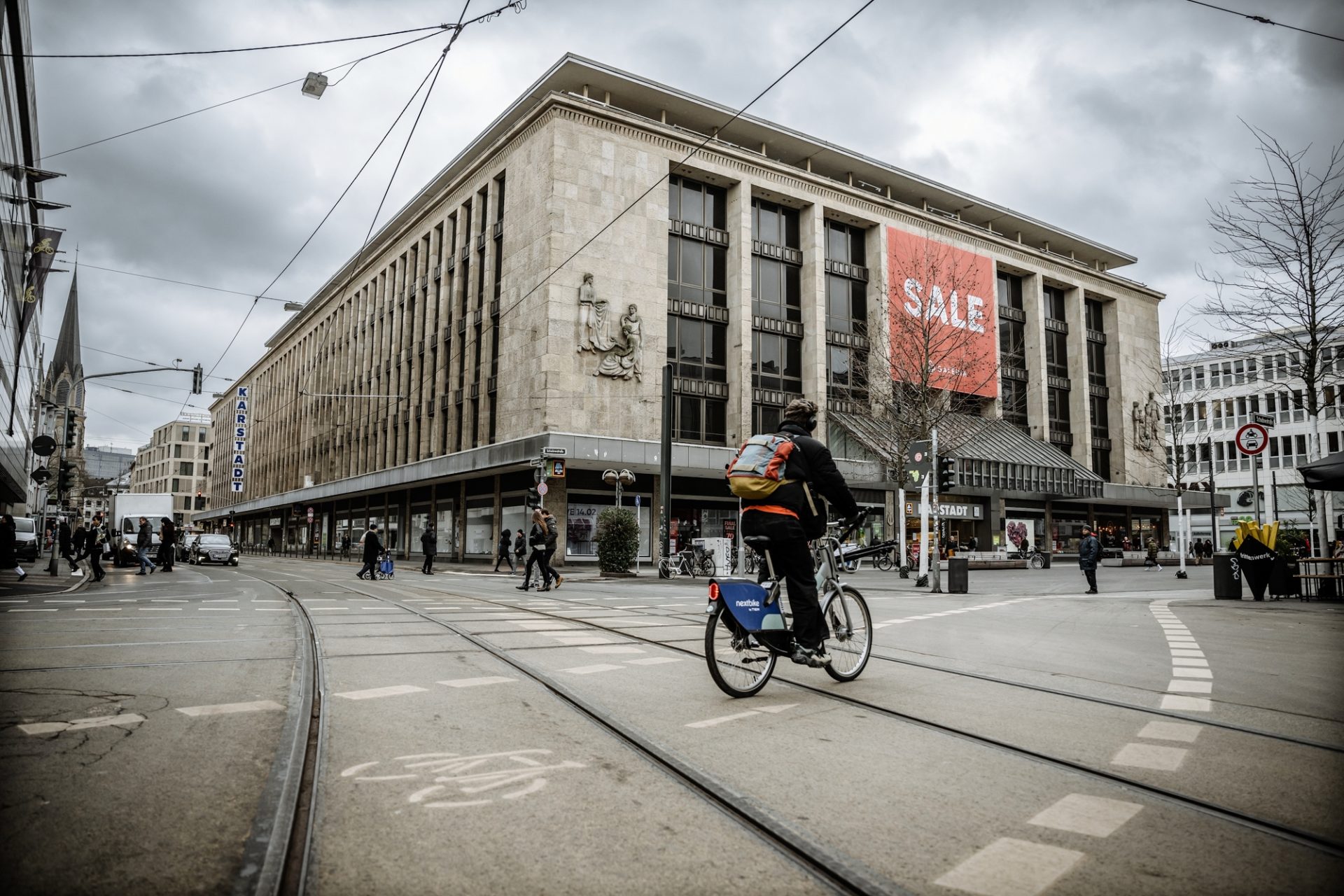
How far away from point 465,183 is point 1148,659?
40215mm

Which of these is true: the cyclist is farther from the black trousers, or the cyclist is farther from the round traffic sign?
the round traffic sign

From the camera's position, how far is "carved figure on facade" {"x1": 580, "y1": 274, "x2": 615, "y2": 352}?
110ft

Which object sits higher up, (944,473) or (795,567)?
(944,473)

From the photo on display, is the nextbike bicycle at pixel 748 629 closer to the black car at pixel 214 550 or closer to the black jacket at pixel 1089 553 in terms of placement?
the black jacket at pixel 1089 553

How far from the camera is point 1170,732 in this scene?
4.74 metres

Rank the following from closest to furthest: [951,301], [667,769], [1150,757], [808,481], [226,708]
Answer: [667,769] < [1150,757] < [226,708] < [808,481] < [951,301]

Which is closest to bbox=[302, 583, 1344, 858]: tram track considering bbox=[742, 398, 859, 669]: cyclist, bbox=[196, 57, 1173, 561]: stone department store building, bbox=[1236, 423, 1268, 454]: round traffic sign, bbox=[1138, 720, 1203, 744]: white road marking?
bbox=[1138, 720, 1203, 744]: white road marking

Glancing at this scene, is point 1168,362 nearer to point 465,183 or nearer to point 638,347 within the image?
point 638,347

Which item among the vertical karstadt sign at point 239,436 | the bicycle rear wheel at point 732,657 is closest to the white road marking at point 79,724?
the bicycle rear wheel at point 732,657

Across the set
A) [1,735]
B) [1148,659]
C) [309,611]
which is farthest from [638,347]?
[1,735]

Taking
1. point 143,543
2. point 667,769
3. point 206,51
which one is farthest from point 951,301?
point 667,769

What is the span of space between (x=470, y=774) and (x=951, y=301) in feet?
148

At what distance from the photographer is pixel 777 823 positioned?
10.0ft

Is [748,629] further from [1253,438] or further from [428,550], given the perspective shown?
[428,550]
